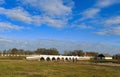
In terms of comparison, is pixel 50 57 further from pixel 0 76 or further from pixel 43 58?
pixel 0 76

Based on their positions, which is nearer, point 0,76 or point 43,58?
point 0,76

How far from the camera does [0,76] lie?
111 feet

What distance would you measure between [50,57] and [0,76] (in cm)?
12719

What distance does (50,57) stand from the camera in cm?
16088

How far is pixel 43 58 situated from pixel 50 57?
8.11 meters

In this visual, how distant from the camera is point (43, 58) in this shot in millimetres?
154250

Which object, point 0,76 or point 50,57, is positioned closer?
point 0,76

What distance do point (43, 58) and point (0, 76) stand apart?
4748 inches

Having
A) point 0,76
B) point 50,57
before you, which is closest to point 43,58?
point 50,57
